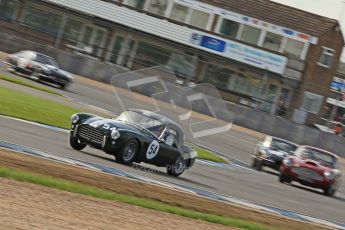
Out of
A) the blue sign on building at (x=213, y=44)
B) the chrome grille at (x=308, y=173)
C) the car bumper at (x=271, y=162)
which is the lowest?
the car bumper at (x=271, y=162)

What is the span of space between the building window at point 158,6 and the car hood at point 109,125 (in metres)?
40.1

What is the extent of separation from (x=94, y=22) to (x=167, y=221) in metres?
43.7

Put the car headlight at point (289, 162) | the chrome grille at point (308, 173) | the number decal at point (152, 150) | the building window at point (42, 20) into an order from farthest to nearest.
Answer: the building window at point (42, 20)
the car headlight at point (289, 162)
the chrome grille at point (308, 173)
the number decal at point (152, 150)

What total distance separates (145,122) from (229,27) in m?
39.3

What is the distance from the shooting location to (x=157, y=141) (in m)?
19.1

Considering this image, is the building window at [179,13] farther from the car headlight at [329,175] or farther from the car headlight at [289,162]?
the car headlight at [329,175]

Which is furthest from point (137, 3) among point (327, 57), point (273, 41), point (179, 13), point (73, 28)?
point (327, 57)

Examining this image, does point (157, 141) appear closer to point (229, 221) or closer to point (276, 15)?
point (229, 221)

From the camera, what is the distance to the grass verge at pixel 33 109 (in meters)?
24.0

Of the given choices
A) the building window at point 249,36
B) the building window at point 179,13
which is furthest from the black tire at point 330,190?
the building window at point 179,13

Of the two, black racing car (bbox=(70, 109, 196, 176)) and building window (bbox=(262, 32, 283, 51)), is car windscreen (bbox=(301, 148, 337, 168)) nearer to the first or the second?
black racing car (bbox=(70, 109, 196, 176))

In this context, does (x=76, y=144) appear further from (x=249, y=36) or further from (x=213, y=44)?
(x=249, y=36)

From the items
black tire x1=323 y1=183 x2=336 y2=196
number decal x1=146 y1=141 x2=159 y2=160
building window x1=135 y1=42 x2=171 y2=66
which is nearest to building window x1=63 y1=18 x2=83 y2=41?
building window x1=135 y1=42 x2=171 y2=66

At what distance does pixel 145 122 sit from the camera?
19.2 m
